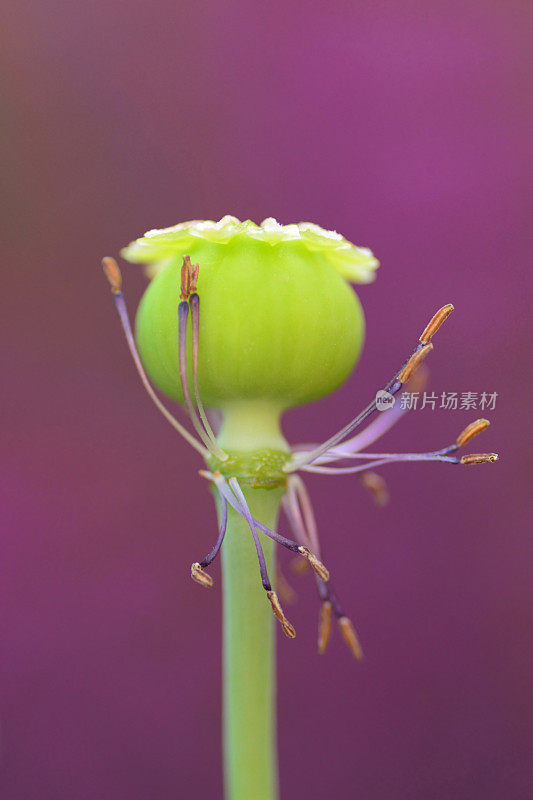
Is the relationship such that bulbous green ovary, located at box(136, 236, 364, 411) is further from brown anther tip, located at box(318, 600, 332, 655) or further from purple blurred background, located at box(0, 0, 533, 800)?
purple blurred background, located at box(0, 0, 533, 800)

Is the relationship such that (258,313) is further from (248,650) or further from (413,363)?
(248,650)

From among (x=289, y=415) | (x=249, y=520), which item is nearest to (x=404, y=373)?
(x=249, y=520)

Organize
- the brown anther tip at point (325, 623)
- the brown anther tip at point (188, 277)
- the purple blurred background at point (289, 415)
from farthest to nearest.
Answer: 1. the purple blurred background at point (289, 415)
2. the brown anther tip at point (325, 623)
3. the brown anther tip at point (188, 277)

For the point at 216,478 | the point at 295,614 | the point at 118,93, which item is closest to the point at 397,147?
the point at 118,93

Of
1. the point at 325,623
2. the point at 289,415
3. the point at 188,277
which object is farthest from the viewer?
the point at 289,415

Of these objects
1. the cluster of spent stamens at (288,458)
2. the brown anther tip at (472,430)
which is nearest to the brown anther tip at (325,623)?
the cluster of spent stamens at (288,458)

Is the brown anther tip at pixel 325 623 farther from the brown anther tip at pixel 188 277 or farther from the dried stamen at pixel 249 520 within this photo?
the brown anther tip at pixel 188 277

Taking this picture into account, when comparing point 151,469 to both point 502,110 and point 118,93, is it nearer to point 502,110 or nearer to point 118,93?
point 118,93

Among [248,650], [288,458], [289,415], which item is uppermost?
[289,415]
